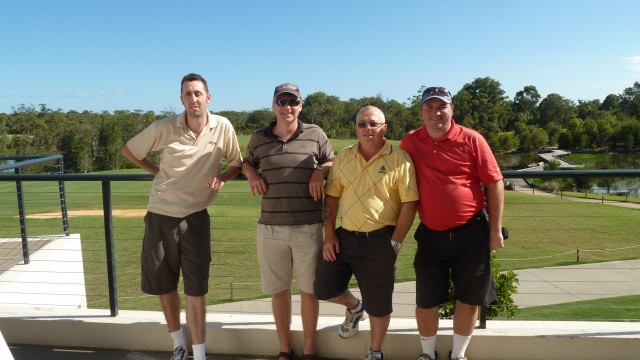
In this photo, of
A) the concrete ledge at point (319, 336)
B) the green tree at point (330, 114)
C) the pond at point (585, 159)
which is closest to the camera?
the concrete ledge at point (319, 336)

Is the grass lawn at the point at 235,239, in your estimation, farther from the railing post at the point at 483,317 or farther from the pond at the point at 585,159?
the pond at the point at 585,159

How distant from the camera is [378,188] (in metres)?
2.31

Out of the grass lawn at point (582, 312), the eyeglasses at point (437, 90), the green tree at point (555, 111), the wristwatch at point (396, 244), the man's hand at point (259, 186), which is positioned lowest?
the grass lawn at point (582, 312)

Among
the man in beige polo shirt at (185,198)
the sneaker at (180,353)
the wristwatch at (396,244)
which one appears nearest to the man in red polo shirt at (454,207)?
the wristwatch at (396,244)

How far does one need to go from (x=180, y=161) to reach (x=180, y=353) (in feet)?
3.26

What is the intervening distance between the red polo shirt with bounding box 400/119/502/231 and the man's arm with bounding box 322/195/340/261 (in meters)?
0.42

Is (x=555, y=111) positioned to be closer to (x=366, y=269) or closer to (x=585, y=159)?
(x=585, y=159)

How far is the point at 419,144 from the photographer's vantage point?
2.37 m

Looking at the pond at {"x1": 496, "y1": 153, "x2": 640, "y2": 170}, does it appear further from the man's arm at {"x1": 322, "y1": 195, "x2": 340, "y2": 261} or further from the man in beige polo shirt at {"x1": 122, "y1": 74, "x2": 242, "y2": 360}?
the man in beige polo shirt at {"x1": 122, "y1": 74, "x2": 242, "y2": 360}

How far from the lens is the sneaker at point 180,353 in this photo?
259 centimetres

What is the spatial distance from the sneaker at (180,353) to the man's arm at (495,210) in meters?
1.63

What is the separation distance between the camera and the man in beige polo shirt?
8.17ft

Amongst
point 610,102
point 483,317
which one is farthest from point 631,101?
point 483,317

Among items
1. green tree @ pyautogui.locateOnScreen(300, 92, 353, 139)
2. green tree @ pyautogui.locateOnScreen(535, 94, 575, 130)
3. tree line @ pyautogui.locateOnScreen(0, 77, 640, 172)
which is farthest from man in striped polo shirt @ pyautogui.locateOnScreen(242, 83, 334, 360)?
green tree @ pyautogui.locateOnScreen(535, 94, 575, 130)
